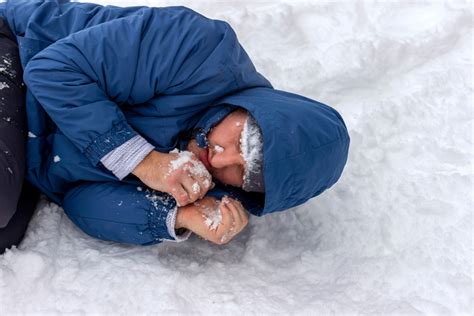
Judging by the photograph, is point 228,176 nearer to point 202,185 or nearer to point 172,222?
point 202,185

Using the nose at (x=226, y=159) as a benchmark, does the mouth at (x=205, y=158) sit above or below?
below

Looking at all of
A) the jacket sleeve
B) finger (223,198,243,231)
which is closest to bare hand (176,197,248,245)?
finger (223,198,243,231)

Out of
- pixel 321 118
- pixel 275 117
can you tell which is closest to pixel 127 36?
pixel 275 117

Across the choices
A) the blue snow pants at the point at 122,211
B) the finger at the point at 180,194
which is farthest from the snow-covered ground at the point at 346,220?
the finger at the point at 180,194

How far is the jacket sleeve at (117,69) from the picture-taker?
1.46 meters

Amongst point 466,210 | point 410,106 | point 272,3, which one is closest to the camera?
point 466,210

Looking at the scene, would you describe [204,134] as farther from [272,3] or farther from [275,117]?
[272,3]

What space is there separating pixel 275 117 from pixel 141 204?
1.45 ft

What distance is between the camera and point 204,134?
59.9 inches

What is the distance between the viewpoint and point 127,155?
58.5 inches

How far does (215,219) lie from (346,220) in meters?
0.45

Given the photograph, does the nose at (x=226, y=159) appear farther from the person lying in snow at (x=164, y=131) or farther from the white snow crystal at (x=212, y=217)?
the white snow crystal at (x=212, y=217)

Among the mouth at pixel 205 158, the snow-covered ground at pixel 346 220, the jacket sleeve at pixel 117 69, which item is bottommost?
the snow-covered ground at pixel 346 220

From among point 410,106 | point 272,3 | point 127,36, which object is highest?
point 127,36
